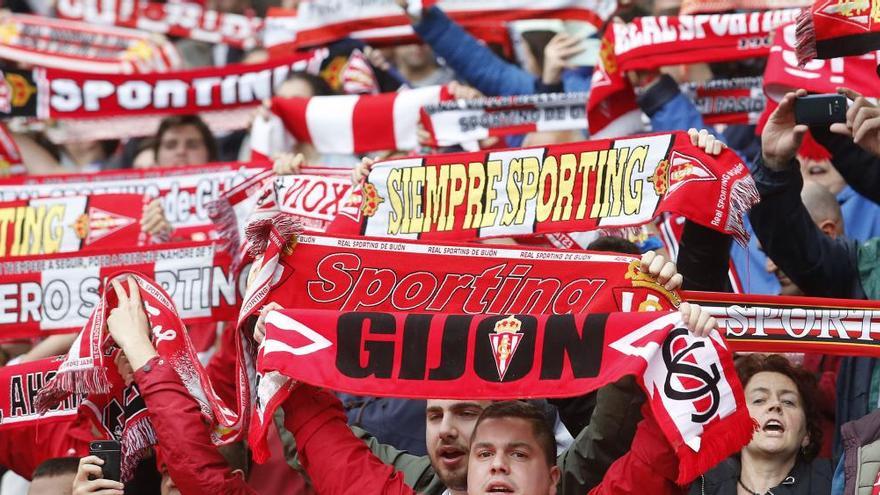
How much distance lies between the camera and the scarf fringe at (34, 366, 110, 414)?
575 cm

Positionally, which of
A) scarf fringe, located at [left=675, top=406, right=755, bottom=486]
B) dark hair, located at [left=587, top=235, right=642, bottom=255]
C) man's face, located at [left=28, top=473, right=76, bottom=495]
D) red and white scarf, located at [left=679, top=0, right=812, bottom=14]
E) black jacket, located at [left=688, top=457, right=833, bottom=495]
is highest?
red and white scarf, located at [left=679, top=0, right=812, bottom=14]

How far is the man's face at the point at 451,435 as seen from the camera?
550 cm

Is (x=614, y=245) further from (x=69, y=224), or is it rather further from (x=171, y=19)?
(x=171, y=19)

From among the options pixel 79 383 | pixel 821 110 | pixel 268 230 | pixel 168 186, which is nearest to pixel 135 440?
pixel 79 383

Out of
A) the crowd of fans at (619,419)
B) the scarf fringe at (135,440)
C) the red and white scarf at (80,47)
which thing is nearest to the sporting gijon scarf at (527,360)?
the crowd of fans at (619,419)

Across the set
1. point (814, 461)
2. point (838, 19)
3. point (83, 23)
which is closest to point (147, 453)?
point (814, 461)

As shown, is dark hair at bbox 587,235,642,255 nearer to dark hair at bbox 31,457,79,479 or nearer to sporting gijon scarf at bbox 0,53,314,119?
dark hair at bbox 31,457,79,479

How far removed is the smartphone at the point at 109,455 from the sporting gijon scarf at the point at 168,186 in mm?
2471

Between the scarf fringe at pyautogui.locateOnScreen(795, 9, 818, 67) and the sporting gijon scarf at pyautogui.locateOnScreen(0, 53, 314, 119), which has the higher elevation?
the scarf fringe at pyautogui.locateOnScreen(795, 9, 818, 67)

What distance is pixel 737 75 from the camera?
825 centimetres

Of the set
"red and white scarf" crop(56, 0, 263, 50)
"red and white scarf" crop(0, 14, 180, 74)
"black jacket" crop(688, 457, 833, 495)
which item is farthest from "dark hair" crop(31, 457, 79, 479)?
"red and white scarf" crop(56, 0, 263, 50)

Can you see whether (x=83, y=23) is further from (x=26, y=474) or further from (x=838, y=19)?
(x=838, y=19)

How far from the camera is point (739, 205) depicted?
18.1 feet

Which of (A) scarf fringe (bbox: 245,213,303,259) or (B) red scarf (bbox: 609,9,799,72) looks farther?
(B) red scarf (bbox: 609,9,799,72)
